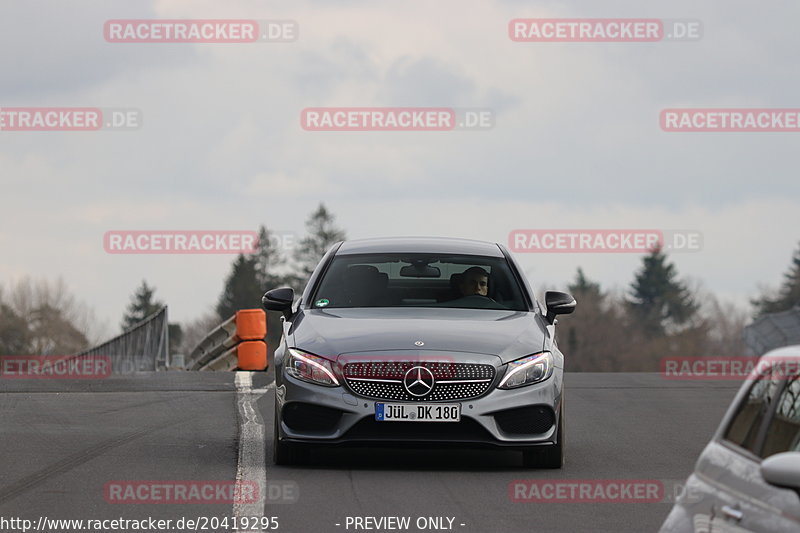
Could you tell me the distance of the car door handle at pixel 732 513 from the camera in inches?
184

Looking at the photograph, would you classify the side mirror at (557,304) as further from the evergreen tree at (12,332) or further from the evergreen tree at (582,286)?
the evergreen tree at (582,286)

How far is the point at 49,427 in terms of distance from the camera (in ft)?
43.2

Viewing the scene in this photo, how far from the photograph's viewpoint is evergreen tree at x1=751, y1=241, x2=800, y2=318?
12550 cm

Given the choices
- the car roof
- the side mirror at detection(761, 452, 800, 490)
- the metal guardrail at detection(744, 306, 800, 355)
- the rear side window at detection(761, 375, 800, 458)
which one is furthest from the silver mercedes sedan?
the metal guardrail at detection(744, 306, 800, 355)

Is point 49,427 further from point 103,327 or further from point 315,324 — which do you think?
point 103,327

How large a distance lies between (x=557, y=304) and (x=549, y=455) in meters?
1.31

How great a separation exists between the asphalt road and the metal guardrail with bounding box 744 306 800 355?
22005mm

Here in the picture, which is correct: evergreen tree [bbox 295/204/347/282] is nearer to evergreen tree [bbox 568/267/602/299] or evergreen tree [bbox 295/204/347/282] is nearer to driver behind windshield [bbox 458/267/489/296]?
evergreen tree [bbox 568/267/602/299]

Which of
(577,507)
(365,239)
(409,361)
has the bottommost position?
(577,507)

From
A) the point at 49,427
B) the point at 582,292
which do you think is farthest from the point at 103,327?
the point at 49,427

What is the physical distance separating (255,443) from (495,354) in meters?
2.70

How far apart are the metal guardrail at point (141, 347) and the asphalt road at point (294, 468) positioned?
9.54 metres

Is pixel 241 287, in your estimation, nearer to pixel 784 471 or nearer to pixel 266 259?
pixel 266 259

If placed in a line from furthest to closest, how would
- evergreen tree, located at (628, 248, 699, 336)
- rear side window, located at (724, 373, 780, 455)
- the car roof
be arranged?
evergreen tree, located at (628, 248, 699, 336) → the car roof → rear side window, located at (724, 373, 780, 455)
